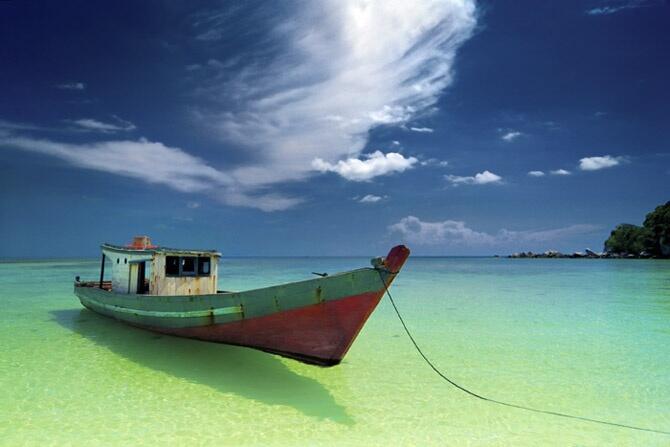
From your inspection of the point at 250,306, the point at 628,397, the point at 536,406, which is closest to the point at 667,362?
the point at 628,397

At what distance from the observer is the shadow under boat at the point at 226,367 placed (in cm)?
720

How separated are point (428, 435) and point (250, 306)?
15.1 ft

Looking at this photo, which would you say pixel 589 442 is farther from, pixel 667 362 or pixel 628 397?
pixel 667 362

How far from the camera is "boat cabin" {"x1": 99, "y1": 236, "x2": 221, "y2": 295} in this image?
1175cm

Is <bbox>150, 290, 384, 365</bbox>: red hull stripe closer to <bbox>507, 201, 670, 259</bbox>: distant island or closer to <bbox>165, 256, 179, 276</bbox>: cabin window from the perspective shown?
<bbox>165, 256, 179, 276</bbox>: cabin window

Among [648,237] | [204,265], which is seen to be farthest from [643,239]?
[204,265]

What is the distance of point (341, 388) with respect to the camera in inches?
313

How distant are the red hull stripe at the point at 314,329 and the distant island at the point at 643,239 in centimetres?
10595

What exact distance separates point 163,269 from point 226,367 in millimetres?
4189

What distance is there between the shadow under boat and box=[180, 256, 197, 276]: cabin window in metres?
2.01

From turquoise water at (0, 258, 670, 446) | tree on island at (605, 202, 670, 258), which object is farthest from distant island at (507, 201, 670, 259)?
turquoise water at (0, 258, 670, 446)

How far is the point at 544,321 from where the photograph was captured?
1592cm

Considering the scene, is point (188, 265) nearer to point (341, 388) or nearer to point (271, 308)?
point (271, 308)

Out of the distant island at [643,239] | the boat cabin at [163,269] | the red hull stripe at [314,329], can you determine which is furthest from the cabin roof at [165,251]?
the distant island at [643,239]
